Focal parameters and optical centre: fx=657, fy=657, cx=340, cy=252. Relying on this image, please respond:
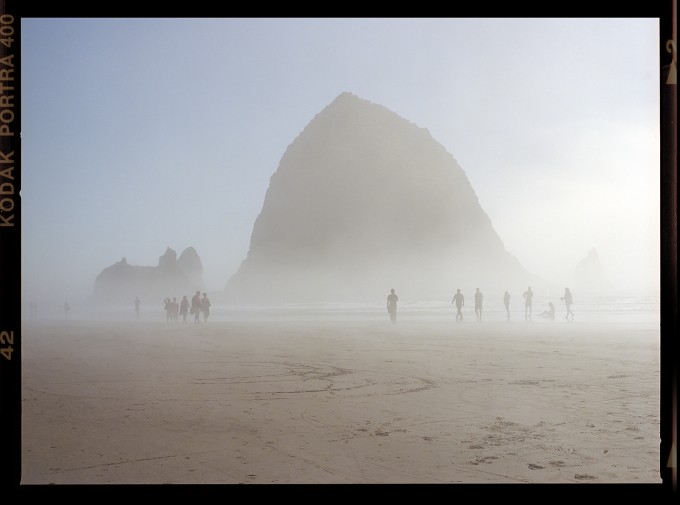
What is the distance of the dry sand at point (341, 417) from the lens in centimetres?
527

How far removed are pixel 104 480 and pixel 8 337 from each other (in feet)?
4.28

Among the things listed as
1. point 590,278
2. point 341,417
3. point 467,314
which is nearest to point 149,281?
point 467,314

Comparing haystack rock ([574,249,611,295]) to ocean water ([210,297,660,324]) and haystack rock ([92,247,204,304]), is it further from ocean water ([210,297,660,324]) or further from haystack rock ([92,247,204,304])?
ocean water ([210,297,660,324])

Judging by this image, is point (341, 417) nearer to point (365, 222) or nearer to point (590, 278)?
point (365, 222)

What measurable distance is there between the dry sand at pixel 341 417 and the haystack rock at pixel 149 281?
60.2 meters

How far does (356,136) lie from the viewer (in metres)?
114

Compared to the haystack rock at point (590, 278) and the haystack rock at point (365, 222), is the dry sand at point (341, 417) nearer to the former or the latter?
the haystack rock at point (365, 222)

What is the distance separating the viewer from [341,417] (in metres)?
7.09

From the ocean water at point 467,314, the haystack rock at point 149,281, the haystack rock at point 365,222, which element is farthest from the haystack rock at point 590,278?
the ocean water at point 467,314

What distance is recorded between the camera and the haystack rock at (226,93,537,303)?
351 feet

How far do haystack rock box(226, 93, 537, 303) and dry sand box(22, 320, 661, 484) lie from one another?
9123 cm

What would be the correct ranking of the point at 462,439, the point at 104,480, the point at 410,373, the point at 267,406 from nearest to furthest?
the point at 104,480
the point at 462,439
the point at 267,406
the point at 410,373
